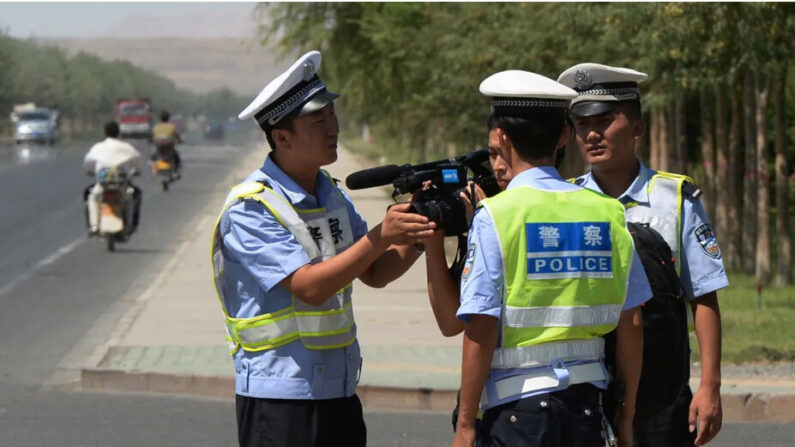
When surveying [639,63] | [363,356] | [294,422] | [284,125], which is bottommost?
[363,356]

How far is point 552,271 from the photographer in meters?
3.73

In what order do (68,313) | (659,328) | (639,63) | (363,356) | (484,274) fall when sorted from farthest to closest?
(639,63) → (68,313) → (363,356) → (659,328) → (484,274)

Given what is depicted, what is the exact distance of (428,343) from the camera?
37.5ft

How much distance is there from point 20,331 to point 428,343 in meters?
3.73

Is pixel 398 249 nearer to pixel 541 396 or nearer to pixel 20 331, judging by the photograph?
pixel 541 396

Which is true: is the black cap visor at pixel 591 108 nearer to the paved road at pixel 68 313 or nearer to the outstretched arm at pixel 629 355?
the outstretched arm at pixel 629 355

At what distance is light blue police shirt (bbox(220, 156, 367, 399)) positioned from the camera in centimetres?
414

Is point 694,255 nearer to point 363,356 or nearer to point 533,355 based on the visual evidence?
point 533,355

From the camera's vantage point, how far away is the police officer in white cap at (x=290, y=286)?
13.6 feet

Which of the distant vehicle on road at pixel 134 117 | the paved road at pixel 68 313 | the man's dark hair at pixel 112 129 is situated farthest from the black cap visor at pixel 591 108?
the distant vehicle on road at pixel 134 117

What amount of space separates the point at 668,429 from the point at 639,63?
10.8 m

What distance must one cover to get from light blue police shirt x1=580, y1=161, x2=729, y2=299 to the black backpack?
0.28ft

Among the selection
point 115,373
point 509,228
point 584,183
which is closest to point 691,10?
point 115,373

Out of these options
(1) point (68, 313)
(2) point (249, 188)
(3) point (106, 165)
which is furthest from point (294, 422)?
(3) point (106, 165)
